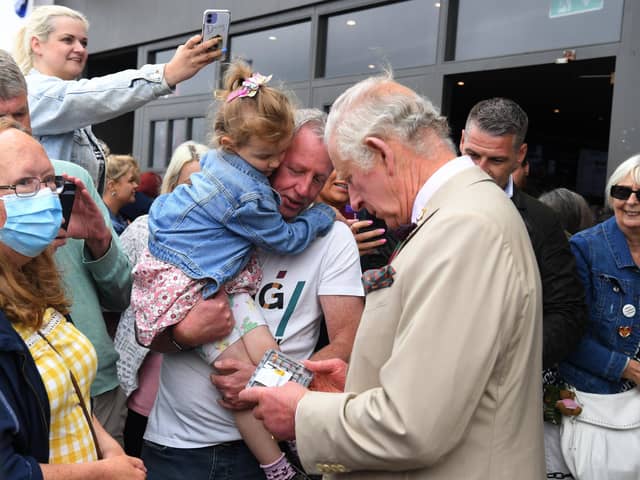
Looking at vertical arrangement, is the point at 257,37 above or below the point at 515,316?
above

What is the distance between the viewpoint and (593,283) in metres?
2.88

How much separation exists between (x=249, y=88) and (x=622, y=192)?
1750 mm

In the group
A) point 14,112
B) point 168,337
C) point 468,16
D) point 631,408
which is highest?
point 468,16

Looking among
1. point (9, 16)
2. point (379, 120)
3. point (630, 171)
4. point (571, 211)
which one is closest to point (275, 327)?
point (379, 120)

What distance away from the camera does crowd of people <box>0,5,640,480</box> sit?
4.60 feet

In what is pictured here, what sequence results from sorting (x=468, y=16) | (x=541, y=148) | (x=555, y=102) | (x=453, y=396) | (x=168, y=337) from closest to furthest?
1. (x=453, y=396)
2. (x=168, y=337)
3. (x=468, y=16)
4. (x=555, y=102)
5. (x=541, y=148)

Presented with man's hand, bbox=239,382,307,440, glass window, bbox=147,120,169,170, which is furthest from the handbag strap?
glass window, bbox=147,120,169,170

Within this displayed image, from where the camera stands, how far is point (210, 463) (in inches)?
80.8

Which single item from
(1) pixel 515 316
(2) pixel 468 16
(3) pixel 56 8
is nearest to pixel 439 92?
(2) pixel 468 16

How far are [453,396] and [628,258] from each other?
1.84 meters

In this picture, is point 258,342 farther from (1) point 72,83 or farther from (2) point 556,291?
(1) point 72,83

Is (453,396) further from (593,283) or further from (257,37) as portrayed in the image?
(257,37)

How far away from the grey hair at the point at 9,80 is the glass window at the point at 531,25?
366 centimetres

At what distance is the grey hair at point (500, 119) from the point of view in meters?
3.15
